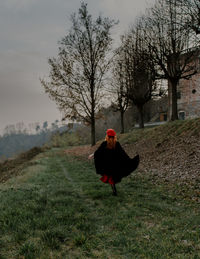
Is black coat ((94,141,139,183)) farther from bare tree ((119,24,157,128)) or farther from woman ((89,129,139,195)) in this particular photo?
bare tree ((119,24,157,128))

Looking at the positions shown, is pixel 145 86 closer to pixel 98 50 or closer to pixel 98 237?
pixel 98 50

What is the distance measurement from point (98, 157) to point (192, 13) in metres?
12.7

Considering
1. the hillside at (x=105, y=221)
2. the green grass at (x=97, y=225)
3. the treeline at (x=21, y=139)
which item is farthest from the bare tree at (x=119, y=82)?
the treeline at (x=21, y=139)

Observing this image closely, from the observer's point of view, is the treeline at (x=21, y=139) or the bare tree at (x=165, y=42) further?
the treeline at (x=21, y=139)

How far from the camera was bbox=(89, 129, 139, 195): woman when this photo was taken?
7.07 meters

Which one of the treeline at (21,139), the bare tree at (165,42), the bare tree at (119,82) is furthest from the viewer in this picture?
the treeline at (21,139)

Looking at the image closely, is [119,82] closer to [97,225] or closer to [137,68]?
[137,68]

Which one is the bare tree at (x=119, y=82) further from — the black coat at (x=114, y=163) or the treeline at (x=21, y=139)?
the treeline at (x=21, y=139)

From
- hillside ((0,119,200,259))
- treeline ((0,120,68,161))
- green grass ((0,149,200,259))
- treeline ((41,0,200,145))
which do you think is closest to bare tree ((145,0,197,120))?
treeline ((41,0,200,145))

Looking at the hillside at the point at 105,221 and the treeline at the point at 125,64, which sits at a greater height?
the treeline at the point at 125,64

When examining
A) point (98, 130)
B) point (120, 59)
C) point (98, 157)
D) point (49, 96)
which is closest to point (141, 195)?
point (98, 157)

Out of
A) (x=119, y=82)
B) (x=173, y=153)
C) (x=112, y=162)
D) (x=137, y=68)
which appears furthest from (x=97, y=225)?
(x=119, y=82)

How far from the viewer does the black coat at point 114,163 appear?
23.2ft

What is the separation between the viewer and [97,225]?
14.9 feet
